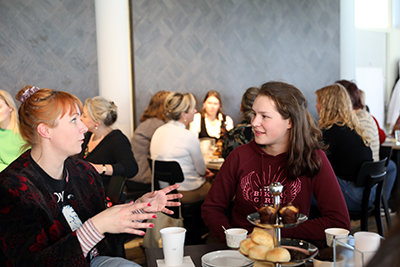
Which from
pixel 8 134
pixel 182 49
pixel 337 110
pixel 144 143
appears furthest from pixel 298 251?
pixel 182 49

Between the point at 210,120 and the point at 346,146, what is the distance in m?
2.29

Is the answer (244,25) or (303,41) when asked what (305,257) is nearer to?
(244,25)

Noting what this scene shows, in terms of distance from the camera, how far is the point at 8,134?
3031mm

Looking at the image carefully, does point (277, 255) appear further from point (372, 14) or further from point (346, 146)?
point (372, 14)

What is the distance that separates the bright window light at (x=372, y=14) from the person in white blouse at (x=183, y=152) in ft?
16.4

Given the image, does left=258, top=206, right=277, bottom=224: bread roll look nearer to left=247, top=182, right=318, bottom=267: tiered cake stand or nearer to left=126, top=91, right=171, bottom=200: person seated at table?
left=247, top=182, right=318, bottom=267: tiered cake stand

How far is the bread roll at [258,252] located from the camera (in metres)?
1.10

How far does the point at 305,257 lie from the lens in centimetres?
115

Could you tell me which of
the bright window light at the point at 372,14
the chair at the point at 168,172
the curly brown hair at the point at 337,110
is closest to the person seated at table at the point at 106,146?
the chair at the point at 168,172

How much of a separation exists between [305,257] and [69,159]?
114 cm

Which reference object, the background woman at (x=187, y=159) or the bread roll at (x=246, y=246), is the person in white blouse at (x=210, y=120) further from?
the bread roll at (x=246, y=246)

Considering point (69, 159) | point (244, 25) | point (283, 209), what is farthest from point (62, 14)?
point (283, 209)

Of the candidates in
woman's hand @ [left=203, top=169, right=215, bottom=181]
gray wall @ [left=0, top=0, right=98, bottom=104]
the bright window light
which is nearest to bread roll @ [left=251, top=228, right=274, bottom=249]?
woman's hand @ [left=203, top=169, right=215, bottom=181]

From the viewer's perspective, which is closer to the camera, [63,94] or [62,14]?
[63,94]
